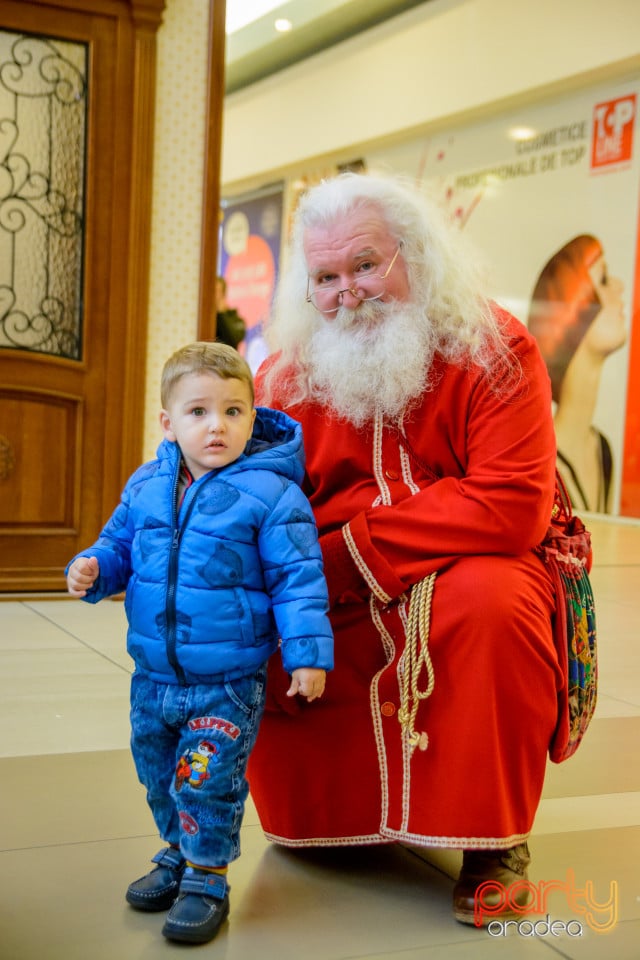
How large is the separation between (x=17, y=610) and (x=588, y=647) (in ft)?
9.85

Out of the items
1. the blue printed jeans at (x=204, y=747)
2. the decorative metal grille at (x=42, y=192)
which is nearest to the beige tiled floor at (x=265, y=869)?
the blue printed jeans at (x=204, y=747)

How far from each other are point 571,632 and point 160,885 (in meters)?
0.86

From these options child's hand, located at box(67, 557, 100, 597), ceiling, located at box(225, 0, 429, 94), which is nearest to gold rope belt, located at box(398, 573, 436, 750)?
child's hand, located at box(67, 557, 100, 597)

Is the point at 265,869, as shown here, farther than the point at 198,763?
Yes

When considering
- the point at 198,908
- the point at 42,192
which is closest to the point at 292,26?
the point at 42,192

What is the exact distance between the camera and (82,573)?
1.90 metres

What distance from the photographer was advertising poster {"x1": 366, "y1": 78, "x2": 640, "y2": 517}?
9422mm

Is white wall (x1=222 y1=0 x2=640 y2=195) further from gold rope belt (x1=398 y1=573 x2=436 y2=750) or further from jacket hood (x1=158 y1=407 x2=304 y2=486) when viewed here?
gold rope belt (x1=398 y1=573 x2=436 y2=750)

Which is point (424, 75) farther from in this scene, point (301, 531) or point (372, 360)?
point (301, 531)

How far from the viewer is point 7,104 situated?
15.8 ft

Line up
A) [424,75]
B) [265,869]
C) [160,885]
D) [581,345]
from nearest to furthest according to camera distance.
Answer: [160,885] < [265,869] < [581,345] < [424,75]

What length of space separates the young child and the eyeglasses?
1.65 feet

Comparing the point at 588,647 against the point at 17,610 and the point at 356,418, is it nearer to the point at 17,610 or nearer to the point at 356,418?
the point at 356,418

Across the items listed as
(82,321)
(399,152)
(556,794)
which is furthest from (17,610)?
(399,152)
